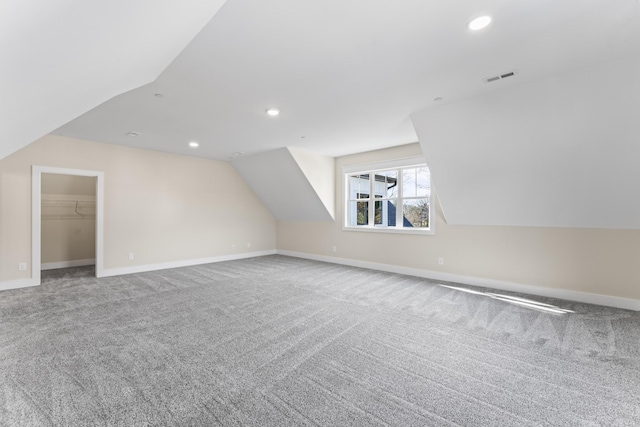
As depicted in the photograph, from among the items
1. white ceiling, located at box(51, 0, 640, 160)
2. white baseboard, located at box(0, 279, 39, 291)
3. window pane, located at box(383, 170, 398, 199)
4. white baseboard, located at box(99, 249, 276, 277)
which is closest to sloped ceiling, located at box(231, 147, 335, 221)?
window pane, located at box(383, 170, 398, 199)

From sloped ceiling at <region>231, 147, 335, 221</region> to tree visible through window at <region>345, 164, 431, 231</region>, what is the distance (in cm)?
60

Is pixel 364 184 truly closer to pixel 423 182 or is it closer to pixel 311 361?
pixel 423 182

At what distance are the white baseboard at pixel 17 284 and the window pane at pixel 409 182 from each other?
669cm

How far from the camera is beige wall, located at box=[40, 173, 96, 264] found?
19.4 feet

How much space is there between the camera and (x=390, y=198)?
5.93 metres

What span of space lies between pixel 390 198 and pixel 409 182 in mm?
525

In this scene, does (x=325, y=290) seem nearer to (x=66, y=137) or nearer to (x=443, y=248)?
(x=443, y=248)

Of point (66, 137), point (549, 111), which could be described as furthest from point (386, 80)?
point (66, 137)

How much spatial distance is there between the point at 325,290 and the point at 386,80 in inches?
121

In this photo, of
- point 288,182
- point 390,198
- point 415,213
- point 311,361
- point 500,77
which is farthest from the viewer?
point 288,182

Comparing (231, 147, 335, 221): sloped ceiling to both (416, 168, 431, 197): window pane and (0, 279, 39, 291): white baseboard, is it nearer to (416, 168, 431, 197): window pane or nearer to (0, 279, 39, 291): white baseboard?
(416, 168, 431, 197): window pane

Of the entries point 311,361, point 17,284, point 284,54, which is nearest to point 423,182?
point 284,54

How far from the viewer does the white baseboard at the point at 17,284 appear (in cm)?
433

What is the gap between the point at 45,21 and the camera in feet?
3.94
